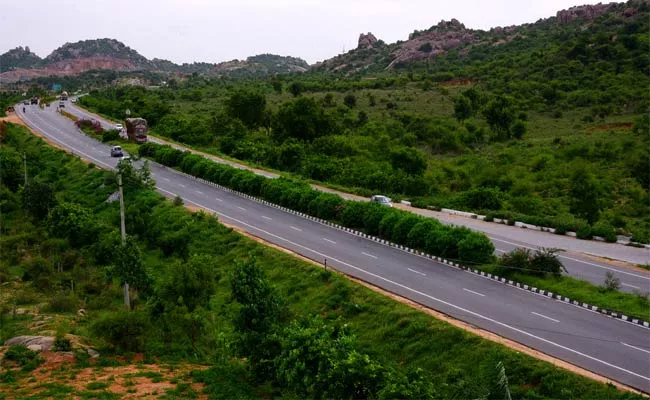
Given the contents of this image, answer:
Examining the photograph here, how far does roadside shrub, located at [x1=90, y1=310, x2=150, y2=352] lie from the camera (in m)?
17.8

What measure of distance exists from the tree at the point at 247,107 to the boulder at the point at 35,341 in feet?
172

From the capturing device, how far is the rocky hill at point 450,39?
14162 cm

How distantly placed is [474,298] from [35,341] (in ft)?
50.4

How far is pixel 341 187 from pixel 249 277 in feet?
92.3

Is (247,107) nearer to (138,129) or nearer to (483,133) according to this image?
(138,129)

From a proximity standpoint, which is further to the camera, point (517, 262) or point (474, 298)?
point (517, 262)

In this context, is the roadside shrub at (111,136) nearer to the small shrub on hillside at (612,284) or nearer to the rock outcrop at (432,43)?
the small shrub on hillside at (612,284)

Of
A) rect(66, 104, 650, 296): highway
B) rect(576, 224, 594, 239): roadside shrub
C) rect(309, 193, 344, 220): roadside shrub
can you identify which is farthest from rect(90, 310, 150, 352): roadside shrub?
rect(576, 224, 594, 239): roadside shrub

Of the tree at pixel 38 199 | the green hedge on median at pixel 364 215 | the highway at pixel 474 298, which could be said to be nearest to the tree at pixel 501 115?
the green hedge on median at pixel 364 215

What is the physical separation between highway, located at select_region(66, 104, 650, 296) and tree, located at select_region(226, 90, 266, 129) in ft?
123

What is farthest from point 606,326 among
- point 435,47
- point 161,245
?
point 435,47

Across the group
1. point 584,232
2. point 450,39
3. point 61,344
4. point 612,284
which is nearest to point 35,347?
point 61,344

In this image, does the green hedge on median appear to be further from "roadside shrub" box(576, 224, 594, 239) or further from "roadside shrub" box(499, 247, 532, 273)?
"roadside shrub" box(576, 224, 594, 239)

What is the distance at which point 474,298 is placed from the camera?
2102cm
